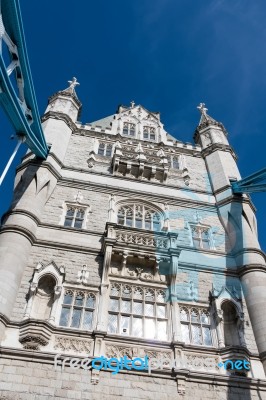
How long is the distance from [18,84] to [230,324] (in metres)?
11.2

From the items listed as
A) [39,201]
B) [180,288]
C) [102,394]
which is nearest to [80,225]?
[39,201]

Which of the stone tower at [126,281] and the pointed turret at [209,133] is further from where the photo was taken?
the pointed turret at [209,133]

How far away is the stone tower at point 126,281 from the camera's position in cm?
1068

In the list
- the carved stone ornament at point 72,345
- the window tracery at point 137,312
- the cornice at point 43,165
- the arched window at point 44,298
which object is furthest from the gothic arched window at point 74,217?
the carved stone ornament at point 72,345

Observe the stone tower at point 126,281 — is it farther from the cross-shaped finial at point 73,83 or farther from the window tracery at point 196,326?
the cross-shaped finial at point 73,83

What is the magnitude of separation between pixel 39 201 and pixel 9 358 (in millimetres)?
6302

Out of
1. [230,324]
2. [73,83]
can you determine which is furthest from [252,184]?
[73,83]

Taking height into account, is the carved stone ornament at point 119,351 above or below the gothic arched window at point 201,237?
below

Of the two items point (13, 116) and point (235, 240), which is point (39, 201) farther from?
point (235, 240)

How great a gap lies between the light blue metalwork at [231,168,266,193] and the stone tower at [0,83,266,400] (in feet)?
1.45

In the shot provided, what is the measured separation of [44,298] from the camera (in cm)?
1252

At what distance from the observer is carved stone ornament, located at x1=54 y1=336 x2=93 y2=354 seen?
1112 cm

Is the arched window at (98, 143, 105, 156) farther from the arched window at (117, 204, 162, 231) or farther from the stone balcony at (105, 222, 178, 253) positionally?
the stone balcony at (105, 222, 178, 253)

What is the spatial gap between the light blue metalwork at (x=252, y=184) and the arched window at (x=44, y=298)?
30.0 feet
